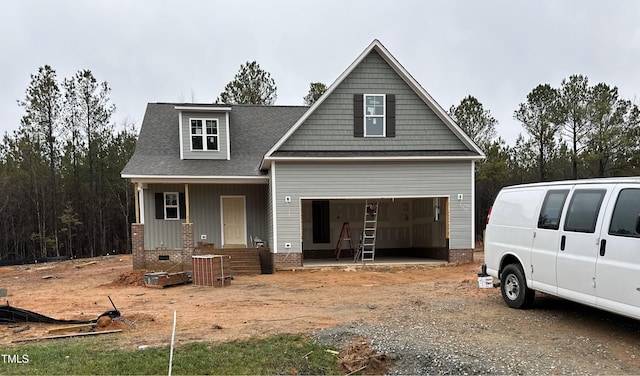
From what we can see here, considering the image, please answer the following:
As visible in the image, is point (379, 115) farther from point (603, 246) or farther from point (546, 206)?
point (603, 246)

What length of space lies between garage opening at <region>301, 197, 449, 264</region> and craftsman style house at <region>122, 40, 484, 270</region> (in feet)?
1.02

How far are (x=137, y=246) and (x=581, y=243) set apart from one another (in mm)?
14104

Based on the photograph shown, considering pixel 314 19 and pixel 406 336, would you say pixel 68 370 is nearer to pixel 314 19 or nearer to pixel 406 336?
pixel 406 336

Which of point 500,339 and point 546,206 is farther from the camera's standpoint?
point 546,206

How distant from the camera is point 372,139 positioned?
583 inches

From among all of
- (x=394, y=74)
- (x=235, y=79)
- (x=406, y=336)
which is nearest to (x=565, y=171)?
(x=394, y=74)

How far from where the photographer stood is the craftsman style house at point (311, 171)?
14.3 metres

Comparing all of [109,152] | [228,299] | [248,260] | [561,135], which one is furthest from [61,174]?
[561,135]

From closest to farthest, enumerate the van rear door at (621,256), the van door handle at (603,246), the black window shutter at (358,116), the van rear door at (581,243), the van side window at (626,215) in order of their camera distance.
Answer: the van rear door at (621,256)
the van side window at (626,215)
the van door handle at (603,246)
the van rear door at (581,243)
the black window shutter at (358,116)

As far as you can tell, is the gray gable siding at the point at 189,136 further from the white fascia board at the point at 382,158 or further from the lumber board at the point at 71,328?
the lumber board at the point at 71,328

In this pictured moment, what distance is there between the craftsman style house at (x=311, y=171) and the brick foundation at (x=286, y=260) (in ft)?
0.11

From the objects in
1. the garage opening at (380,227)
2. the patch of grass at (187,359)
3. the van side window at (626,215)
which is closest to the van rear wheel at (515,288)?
the van side window at (626,215)

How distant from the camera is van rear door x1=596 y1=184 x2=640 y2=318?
16.0 ft

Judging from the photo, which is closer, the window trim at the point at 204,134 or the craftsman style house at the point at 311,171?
the craftsman style house at the point at 311,171
